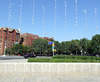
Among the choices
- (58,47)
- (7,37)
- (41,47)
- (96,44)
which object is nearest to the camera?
(96,44)

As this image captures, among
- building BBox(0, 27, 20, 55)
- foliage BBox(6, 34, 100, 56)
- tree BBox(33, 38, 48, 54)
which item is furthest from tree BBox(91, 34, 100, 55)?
building BBox(0, 27, 20, 55)

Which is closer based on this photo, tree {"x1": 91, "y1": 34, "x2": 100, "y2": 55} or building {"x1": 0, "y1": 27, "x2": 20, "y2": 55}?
tree {"x1": 91, "y1": 34, "x2": 100, "y2": 55}

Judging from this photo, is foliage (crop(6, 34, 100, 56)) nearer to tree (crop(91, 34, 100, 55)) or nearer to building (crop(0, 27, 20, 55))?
tree (crop(91, 34, 100, 55))

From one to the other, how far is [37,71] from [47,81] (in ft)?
11.4

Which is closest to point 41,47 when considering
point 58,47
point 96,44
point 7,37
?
point 58,47

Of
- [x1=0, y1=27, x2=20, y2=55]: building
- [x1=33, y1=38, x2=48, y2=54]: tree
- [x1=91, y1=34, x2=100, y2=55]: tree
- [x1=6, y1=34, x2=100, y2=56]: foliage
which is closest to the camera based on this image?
[x1=91, y1=34, x2=100, y2=55]: tree

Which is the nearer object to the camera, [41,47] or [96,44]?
[96,44]

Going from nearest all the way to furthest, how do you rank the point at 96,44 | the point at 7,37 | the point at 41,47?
→ the point at 96,44
the point at 41,47
the point at 7,37

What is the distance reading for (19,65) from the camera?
10258 mm

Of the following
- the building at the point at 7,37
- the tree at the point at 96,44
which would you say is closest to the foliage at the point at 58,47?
the tree at the point at 96,44

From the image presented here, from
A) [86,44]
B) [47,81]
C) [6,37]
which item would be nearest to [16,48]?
[6,37]

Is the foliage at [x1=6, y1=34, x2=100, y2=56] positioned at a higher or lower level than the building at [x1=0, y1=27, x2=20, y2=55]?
lower

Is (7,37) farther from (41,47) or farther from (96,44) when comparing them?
(96,44)

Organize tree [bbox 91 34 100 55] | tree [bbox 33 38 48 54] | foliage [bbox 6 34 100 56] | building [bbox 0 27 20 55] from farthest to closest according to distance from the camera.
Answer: building [bbox 0 27 20 55]
tree [bbox 33 38 48 54]
foliage [bbox 6 34 100 56]
tree [bbox 91 34 100 55]
